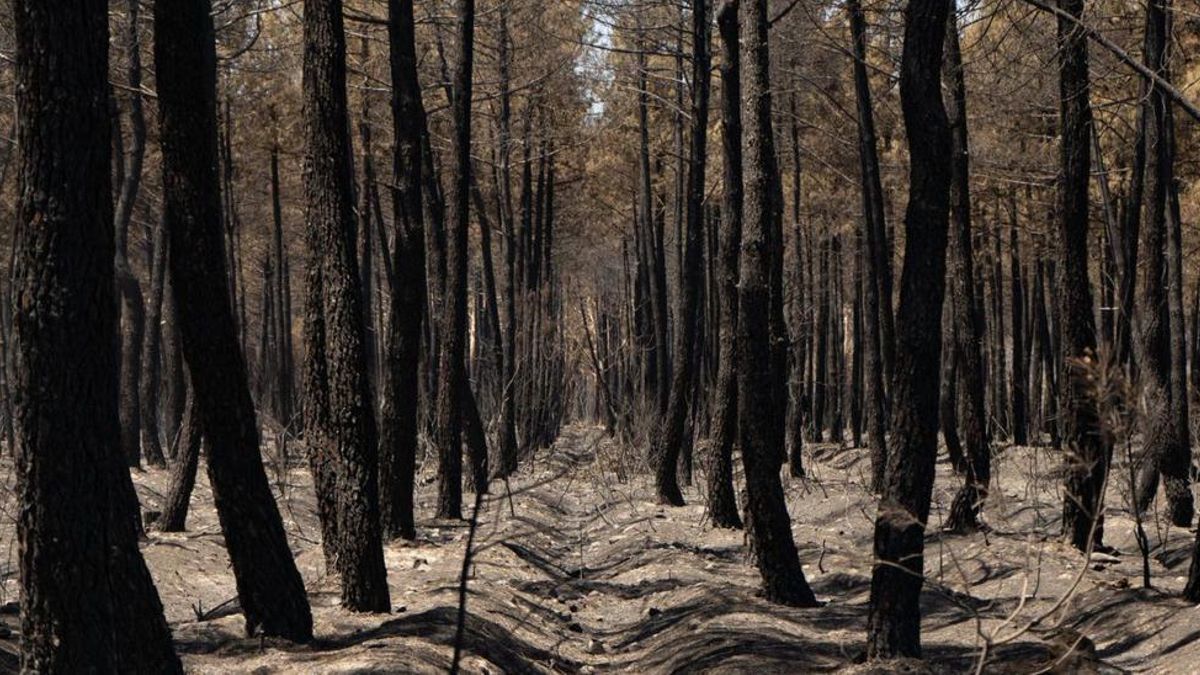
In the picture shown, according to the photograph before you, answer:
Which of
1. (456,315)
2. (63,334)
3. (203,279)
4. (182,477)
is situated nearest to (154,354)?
(456,315)

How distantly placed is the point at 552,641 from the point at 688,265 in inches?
409

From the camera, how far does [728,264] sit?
553 inches

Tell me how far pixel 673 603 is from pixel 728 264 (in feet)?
13.6

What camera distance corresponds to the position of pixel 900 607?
7.52 meters

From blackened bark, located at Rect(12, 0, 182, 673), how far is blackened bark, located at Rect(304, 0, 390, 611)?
12.1ft

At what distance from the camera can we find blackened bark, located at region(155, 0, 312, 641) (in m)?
7.25

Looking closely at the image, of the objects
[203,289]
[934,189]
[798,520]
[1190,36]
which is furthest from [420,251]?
[1190,36]

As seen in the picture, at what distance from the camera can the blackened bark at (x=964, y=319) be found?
13961 mm

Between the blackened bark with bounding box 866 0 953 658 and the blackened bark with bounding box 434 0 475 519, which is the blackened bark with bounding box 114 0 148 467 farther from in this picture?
the blackened bark with bounding box 866 0 953 658

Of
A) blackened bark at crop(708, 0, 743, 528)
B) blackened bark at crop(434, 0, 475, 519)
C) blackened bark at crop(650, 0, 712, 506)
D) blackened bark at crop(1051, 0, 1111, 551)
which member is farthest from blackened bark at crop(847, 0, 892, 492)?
blackened bark at crop(434, 0, 475, 519)

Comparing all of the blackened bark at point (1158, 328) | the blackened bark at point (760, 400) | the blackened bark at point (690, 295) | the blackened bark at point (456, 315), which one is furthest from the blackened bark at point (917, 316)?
the blackened bark at point (690, 295)

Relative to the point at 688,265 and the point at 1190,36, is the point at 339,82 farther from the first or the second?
the point at 1190,36

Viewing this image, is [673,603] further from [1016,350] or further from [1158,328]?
[1016,350]

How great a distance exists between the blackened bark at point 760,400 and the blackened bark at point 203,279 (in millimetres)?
4142
